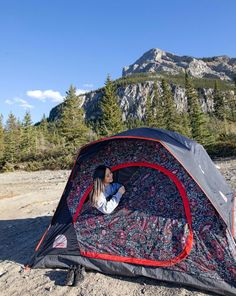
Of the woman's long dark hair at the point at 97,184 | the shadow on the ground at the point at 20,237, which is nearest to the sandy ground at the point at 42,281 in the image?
the shadow on the ground at the point at 20,237

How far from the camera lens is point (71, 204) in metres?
6.13

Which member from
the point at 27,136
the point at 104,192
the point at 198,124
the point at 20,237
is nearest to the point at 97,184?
the point at 104,192

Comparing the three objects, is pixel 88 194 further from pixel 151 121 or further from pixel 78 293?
pixel 151 121

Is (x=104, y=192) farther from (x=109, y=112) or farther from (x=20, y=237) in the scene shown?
(x=109, y=112)

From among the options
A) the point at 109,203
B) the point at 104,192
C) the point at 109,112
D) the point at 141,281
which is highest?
the point at 109,112

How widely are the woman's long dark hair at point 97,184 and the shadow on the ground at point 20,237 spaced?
201 cm

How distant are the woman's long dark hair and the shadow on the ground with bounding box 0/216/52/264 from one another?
201 centimetres

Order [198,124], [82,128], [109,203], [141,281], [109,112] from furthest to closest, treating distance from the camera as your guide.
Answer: [109,112], [82,128], [198,124], [109,203], [141,281]

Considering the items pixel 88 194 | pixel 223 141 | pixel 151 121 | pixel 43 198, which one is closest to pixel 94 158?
pixel 88 194

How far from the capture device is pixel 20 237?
8320 millimetres

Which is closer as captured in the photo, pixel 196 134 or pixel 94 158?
pixel 94 158

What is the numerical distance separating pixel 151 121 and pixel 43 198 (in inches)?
1550

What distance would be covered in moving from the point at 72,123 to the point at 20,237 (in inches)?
1370

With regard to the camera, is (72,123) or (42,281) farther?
(72,123)
